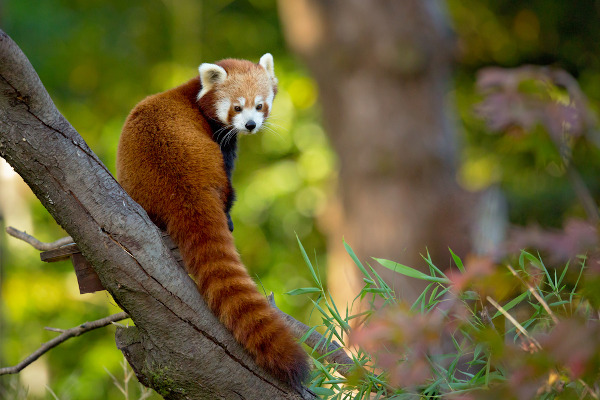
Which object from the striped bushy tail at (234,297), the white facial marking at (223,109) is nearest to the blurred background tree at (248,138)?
the white facial marking at (223,109)

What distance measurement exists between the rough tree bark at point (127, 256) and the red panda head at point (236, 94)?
2.92ft

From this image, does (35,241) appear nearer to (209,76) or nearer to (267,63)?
(209,76)

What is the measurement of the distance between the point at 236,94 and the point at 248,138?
6.17 m

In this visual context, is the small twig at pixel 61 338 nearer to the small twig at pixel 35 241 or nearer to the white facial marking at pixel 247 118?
the small twig at pixel 35 241

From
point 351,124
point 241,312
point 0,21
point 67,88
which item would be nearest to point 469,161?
point 351,124

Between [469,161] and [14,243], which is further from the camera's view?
[469,161]

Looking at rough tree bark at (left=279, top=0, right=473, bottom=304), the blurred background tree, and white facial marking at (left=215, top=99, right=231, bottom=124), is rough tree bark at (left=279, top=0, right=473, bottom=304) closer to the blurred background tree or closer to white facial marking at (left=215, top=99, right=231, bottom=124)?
the blurred background tree

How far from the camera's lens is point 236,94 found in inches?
104

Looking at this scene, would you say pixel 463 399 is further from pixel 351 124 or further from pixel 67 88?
pixel 67 88

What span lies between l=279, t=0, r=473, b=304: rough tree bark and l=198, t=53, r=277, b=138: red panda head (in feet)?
10.1

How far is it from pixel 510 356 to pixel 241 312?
864mm

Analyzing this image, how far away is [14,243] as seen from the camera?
7.41 metres

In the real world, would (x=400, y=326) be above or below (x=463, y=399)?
above

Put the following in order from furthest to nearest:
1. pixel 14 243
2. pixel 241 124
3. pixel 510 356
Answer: pixel 14 243
pixel 241 124
pixel 510 356
